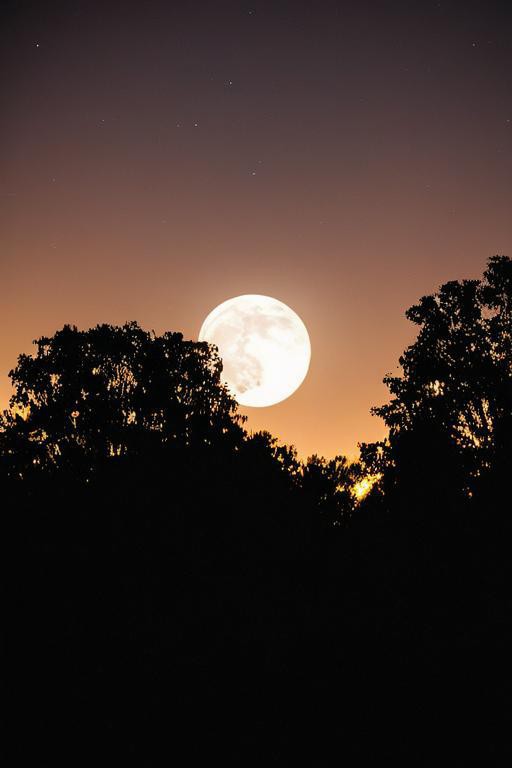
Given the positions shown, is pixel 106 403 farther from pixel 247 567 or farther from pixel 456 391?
pixel 456 391

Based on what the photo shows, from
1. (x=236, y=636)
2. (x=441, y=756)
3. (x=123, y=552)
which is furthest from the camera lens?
(x=123, y=552)

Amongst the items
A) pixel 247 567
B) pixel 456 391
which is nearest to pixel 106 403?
pixel 247 567

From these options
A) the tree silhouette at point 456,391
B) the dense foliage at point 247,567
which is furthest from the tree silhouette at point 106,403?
the tree silhouette at point 456,391

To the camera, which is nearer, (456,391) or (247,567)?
→ (247,567)

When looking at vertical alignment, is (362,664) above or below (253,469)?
below

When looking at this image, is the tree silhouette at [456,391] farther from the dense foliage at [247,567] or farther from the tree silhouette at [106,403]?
the tree silhouette at [106,403]

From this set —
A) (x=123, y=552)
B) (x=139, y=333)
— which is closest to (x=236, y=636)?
(x=123, y=552)

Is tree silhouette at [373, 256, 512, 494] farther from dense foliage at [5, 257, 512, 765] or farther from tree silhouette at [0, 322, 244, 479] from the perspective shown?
tree silhouette at [0, 322, 244, 479]

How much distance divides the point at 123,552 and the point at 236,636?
194 inches

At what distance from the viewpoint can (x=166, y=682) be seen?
1169cm

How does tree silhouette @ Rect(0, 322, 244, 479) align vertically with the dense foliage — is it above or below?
above

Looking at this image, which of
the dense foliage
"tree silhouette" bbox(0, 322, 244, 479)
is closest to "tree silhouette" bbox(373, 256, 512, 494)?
the dense foliage

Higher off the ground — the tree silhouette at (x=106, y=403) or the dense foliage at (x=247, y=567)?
the tree silhouette at (x=106, y=403)

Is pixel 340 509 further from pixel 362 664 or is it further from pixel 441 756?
pixel 441 756
